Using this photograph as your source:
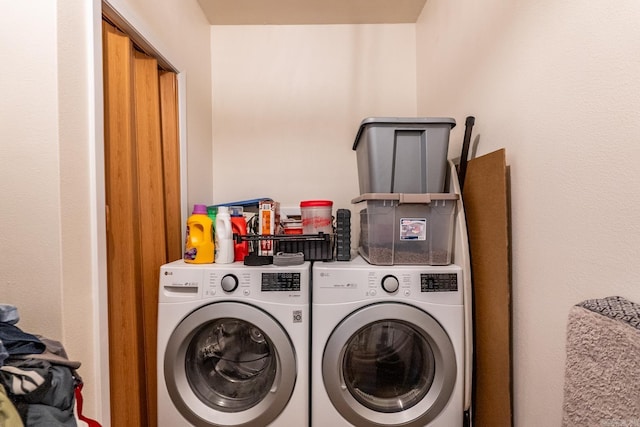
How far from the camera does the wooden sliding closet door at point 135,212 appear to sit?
1.29m

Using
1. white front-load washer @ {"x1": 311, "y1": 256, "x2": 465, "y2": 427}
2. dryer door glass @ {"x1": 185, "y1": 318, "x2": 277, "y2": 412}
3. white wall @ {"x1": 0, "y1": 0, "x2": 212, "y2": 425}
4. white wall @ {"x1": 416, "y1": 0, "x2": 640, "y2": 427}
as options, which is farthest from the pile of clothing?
white wall @ {"x1": 416, "y1": 0, "x2": 640, "y2": 427}

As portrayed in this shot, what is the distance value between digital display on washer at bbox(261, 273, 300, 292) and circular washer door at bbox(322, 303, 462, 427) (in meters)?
0.25

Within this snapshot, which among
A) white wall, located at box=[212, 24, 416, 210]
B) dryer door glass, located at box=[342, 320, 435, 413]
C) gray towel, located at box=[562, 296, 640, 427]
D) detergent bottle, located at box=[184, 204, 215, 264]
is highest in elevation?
white wall, located at box=[212, 24, 416, 210]

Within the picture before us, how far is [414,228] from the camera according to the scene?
4.79ft

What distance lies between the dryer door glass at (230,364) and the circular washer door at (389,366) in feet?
1.00

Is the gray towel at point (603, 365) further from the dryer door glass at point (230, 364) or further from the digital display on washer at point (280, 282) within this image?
the dryer door glass at point (230, 364)

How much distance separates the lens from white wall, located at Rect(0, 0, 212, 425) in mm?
949

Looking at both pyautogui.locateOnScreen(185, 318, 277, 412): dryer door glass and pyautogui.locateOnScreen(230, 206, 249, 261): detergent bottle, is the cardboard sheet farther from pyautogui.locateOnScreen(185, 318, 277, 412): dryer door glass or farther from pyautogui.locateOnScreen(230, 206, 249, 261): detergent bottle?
pyautogui.locateOnScreen(230, 206, 249, 261): detergent bottle

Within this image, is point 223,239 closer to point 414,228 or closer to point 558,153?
point 414,228

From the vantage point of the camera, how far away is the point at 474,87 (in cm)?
153

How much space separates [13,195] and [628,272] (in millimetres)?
1605

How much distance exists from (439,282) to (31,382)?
128 cm

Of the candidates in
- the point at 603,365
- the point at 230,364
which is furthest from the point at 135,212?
the point at 603,365

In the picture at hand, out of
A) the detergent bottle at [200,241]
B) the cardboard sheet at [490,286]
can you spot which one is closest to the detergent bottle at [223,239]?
the detergent bottle at [200,241]
